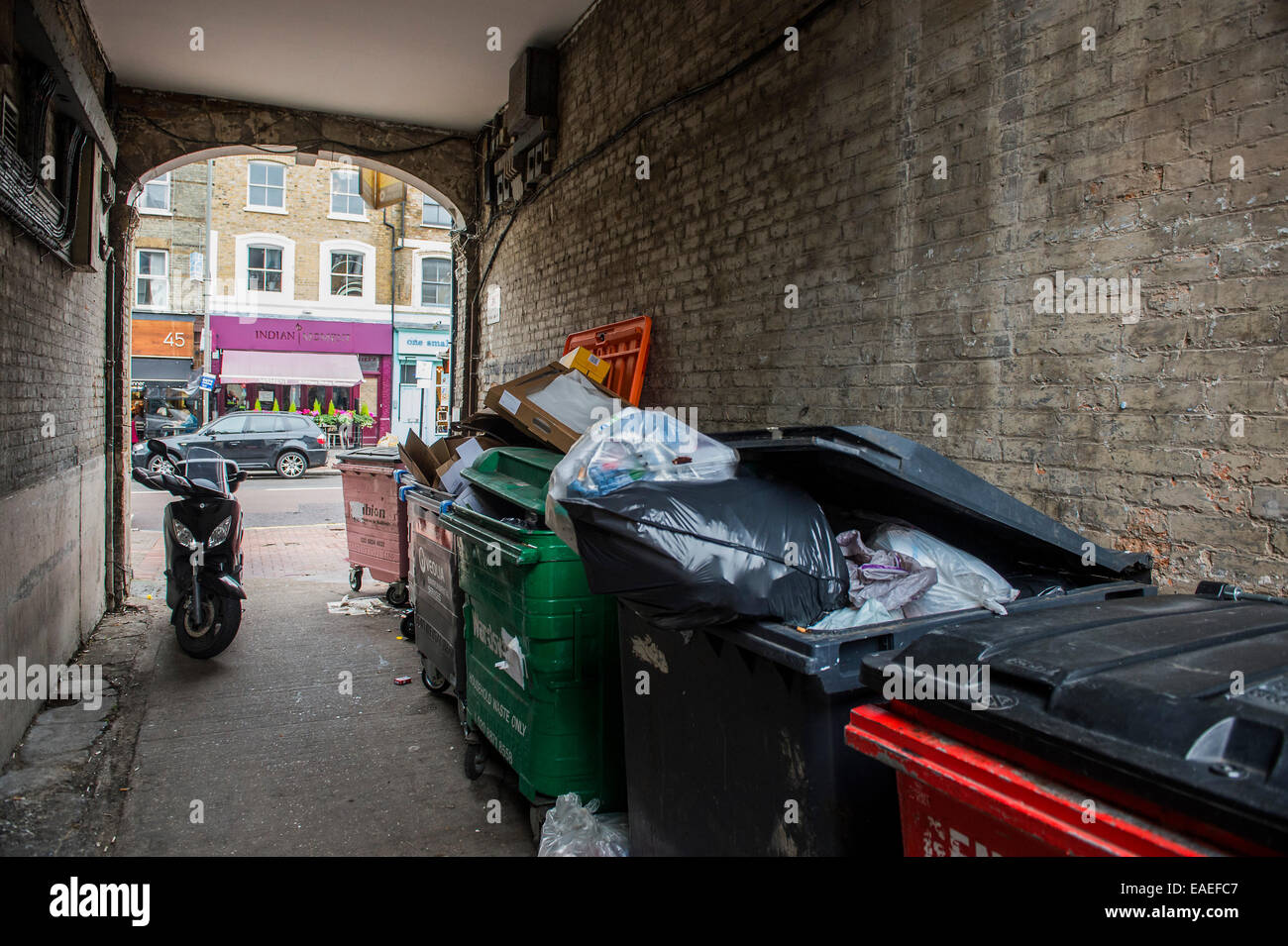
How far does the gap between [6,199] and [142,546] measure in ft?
23.0

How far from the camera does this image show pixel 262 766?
4066 millimetres

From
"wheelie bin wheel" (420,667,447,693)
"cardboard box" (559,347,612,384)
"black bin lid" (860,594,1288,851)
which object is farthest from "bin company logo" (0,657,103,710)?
"black bin lid" (860,594,1288,851)

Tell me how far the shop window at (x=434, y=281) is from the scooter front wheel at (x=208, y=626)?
2040 cm

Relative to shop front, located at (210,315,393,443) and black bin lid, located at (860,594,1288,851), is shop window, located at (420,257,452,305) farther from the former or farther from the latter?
black bin lid, located at (860,594,1288,851)

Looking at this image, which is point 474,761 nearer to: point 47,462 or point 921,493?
point 921,493

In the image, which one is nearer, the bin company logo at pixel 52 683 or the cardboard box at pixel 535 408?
the bin company logo at pixel 52 683

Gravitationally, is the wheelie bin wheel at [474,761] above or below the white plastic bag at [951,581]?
below

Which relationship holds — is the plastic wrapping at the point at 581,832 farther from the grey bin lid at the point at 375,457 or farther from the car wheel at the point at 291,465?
the car wheel at the point at 291,465

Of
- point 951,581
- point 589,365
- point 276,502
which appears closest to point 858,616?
point 951,581

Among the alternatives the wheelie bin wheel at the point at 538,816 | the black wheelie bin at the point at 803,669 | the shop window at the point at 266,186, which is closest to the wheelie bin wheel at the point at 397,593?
the wheelie bin wheel at the point at 538,816

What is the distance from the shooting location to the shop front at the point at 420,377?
82.4ft

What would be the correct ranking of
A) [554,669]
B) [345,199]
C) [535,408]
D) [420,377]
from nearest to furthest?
1. [554,669]
2. [535,408]
3. [345,199]
4. [420,377]

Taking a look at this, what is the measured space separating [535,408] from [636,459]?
9.96ft

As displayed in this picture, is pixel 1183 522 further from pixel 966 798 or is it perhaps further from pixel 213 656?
pixel 213 656
